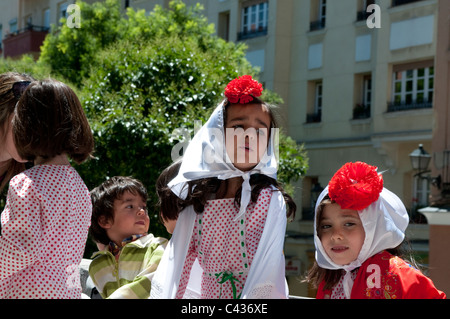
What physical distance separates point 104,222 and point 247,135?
4.04 ft

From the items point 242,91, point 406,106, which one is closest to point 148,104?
point 242,91

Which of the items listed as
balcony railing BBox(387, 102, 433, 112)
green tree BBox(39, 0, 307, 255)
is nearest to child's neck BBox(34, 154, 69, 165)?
green tree BBox(39, 0, 307, 255)

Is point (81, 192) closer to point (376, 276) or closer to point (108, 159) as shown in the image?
point (376, 276)

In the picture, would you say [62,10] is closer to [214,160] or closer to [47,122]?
[214,160]

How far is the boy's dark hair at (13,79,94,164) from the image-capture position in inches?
112

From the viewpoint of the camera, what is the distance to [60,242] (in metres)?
2.78

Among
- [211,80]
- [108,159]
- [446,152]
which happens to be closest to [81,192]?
[108,159]

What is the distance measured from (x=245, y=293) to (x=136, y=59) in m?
6.51

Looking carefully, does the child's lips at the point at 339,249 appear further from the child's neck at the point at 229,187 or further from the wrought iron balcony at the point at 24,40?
the wrought iron balcony at the point at 24,40

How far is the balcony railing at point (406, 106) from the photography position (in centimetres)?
1694

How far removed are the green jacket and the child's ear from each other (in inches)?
5.8

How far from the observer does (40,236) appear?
2.74m

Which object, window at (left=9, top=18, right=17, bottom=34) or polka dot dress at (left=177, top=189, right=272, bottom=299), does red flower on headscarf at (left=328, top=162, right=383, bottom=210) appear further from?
window at (left=9, top=18, right=17, bottom=34)

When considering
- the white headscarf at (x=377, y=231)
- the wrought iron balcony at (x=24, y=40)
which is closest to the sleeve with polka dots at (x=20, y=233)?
the white headscarf at (x=377, y=231)
